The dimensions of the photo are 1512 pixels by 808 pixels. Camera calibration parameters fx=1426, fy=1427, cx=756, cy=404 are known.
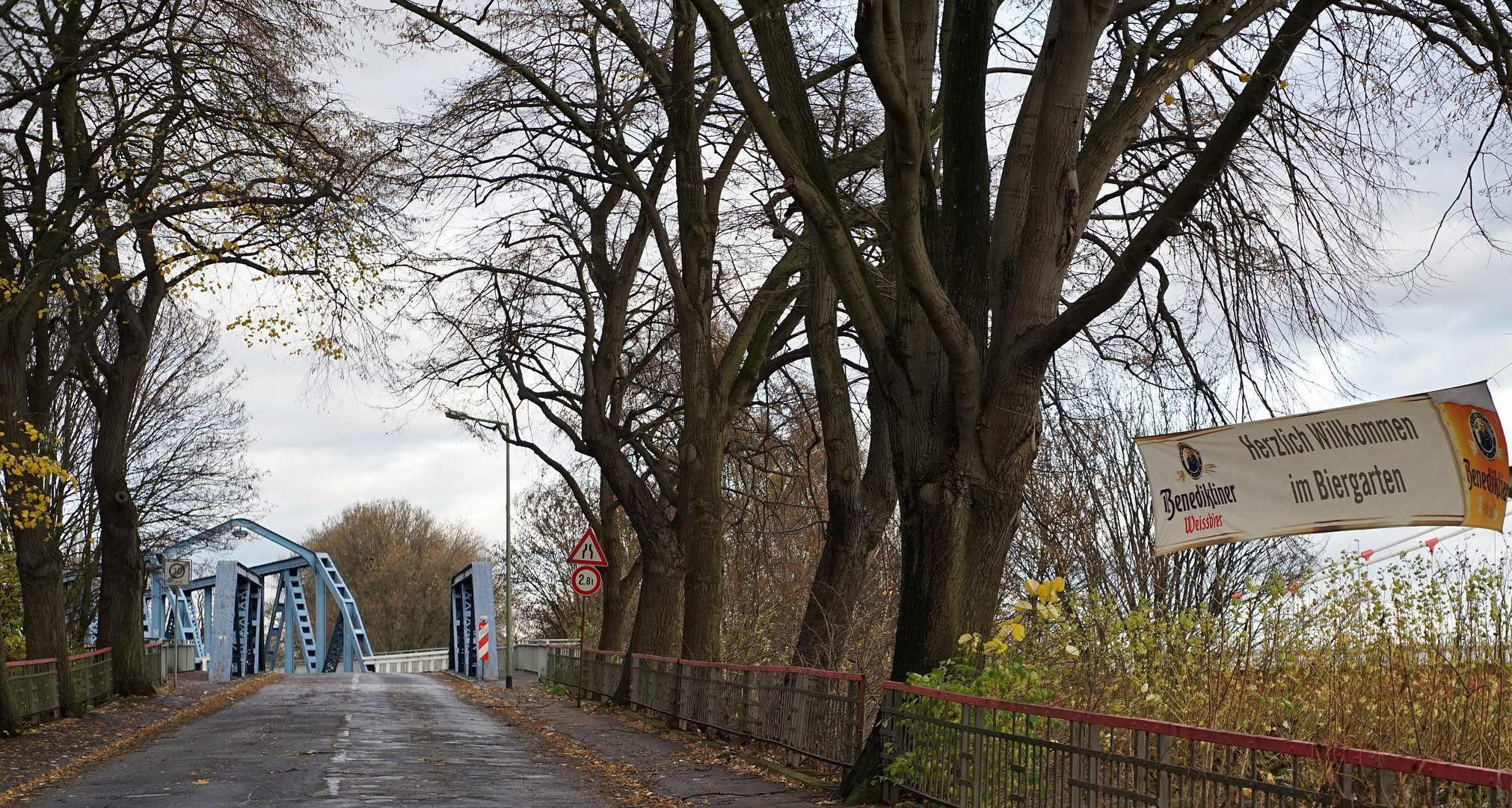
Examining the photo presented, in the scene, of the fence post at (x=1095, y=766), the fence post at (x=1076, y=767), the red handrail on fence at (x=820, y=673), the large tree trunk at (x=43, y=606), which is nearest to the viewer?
the fence post at (x=1095, y=766)

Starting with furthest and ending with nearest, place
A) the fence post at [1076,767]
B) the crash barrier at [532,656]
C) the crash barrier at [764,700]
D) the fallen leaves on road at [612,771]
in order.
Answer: the crash barrier at [532,656]
the crash barrier at [764,700]
the fallen leaves on road at [612,771]
the fence post at [1076,767]

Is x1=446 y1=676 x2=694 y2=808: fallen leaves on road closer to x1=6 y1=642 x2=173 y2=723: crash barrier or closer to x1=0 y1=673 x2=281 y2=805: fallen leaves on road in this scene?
x1=0 y1=673 x2=281 y2=805: fallen leaves on road

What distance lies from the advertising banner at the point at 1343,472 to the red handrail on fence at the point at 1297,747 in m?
1.18

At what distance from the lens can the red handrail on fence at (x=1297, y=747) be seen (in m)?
4.57

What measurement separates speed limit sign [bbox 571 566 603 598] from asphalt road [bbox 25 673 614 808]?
2.87 m

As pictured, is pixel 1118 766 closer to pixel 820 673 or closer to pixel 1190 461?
pixel 1190 461

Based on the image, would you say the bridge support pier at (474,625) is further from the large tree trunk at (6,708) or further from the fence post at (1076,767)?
the fence post at (1076,767)

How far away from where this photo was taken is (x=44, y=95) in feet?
61.4

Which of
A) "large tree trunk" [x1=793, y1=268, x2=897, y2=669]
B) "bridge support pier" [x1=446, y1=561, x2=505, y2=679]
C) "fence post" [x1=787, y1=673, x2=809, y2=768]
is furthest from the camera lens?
"bridge support pier" [x1=446, y1=561, x2=505, y2=679]

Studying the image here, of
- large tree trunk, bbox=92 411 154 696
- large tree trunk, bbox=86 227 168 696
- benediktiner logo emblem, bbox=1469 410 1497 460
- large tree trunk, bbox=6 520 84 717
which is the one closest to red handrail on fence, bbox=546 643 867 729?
benediktiner logo emblem, bbox=1469 410 1497 460

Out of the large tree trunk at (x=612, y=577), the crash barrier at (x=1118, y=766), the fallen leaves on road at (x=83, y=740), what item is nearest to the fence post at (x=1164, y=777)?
the crash barrier at (x=1118, y=766)

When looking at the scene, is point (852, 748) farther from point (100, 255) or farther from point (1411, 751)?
point (100, 255)

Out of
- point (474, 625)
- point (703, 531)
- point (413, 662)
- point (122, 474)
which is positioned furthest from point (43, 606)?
point (413, 662)

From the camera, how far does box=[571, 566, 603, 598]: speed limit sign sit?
25156 millimetres
